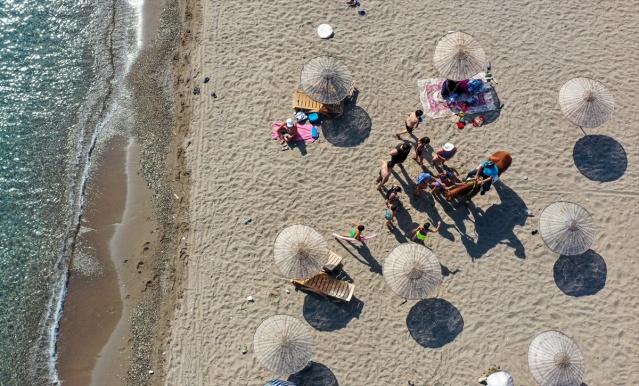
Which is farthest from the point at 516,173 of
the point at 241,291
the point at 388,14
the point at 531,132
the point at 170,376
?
the point at 170,376

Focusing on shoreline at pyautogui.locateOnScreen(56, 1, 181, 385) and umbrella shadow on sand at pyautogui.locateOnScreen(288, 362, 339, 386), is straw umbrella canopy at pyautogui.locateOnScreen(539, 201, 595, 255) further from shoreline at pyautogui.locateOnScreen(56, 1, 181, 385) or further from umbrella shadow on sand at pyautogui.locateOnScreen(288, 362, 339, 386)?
shoreline at pyautogui.locateOnScreen(56, 1, 181, 385)

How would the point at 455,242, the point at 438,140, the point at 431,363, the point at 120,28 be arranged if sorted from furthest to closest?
the point at 120,28 → the point at 438,140 → the point at 455,242 → the point at 431,363

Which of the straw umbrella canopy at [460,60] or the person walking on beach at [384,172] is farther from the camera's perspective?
the straw umbrella canopy at [460,60]

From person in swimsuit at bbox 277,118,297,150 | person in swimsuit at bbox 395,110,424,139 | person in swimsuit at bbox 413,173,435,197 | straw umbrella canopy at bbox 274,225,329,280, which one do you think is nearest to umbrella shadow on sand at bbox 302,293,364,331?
straw umbrella canopy at bbox 274,225,329,280

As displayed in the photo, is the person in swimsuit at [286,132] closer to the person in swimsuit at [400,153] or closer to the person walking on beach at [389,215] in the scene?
the person in swimsuit at [400,153]

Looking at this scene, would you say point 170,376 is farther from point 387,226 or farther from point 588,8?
point 588,8

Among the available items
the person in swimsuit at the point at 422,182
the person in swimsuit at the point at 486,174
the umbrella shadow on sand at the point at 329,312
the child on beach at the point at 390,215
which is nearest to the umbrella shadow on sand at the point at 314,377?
the umbrella shadow on sand at the point at 329,312
